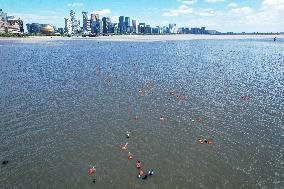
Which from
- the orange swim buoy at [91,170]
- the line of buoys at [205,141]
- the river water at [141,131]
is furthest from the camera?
the line of buoys at [205,141]

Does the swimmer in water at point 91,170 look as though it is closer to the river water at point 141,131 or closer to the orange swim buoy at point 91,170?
the orange swim buoy at point 91,170

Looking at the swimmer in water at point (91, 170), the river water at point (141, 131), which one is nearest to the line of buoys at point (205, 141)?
the river water at point (141, 131)

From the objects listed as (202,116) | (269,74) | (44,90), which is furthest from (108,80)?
(269,74)

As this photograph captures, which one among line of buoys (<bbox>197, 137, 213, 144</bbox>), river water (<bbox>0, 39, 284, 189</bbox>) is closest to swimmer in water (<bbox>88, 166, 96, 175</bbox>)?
river water (<bbox>0, 39, 284, 189</bbox>)

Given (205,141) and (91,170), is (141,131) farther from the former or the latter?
(91,170)

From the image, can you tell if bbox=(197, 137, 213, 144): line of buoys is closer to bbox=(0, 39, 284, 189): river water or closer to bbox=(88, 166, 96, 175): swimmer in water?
Result: bbox=(0, 39, 284, 189): river water

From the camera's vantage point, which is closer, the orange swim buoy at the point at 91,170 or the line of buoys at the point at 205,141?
the orange swim buoy at the point at 91,170

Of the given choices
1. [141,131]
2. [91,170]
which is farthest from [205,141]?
[91,170]

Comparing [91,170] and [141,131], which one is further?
[141,131]
